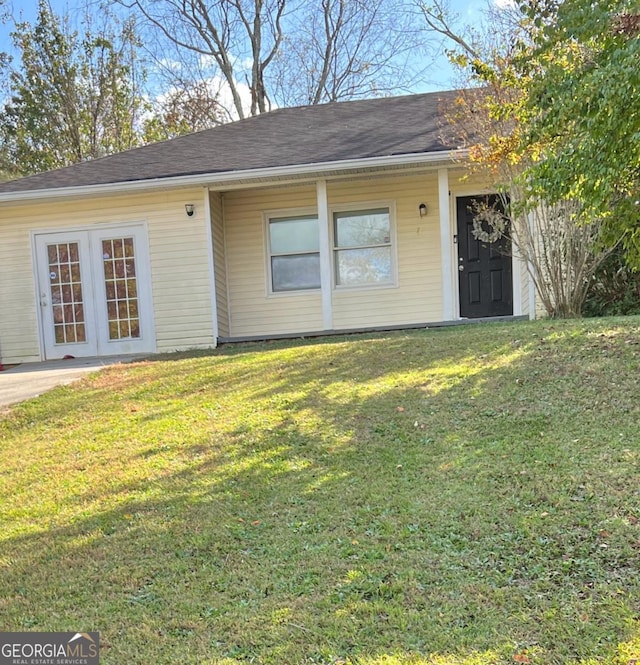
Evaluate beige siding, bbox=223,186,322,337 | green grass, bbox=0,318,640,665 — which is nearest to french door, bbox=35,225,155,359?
beige siding, bbox=223,186,322,337

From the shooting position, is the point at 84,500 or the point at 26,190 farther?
the point at 26,190

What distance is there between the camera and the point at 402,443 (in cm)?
371

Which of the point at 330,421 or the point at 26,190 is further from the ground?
the point at 26,190

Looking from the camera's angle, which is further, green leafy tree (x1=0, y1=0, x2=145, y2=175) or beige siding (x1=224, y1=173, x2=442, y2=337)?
green leafy tree (x1=0, y1=0, x2=145, y2=175)

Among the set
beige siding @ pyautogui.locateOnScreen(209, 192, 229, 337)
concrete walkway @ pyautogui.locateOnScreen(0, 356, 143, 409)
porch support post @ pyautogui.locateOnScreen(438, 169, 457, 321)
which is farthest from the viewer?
beige siding @ pyautogui.locateOnScreen(209, 192, 229, 337)

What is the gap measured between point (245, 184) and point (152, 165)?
1.77 meters

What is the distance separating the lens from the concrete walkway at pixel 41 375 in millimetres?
6105

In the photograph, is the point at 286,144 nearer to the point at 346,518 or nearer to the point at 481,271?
the point at 481,271

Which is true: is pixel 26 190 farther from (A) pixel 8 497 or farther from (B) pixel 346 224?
(A) pixel 8 497

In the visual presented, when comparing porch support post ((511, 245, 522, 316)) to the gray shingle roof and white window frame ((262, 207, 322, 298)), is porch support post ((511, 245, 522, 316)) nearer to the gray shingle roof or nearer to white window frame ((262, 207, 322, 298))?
the gray shingle roof

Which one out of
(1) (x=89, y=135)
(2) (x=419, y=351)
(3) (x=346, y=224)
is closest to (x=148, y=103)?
(1) (x=89, y=135)

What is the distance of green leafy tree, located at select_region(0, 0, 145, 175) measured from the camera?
19.8 m

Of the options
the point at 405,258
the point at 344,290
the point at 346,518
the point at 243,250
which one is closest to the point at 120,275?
the point at 243,250

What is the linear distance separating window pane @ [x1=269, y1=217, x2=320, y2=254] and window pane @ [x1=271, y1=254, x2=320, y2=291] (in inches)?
5.6
